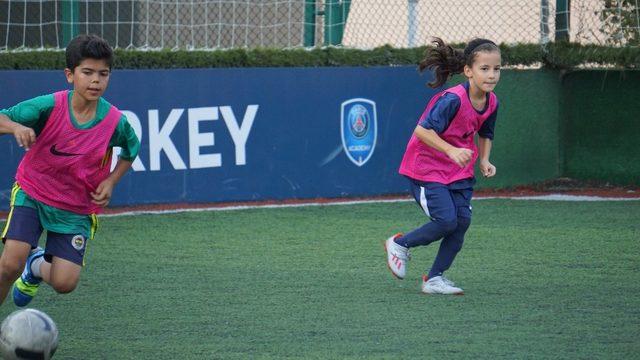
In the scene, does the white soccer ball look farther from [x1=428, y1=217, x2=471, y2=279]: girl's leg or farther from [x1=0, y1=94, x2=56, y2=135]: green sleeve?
[x1=428, y1=217, x2=471, y2=279]: girl's leg

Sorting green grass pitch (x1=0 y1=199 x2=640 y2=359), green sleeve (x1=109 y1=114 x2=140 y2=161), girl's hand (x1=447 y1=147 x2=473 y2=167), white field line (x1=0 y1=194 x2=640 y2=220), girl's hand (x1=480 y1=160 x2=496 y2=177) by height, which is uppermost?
green sleeve (x1=109 y1=114 x2=140 y2=161)

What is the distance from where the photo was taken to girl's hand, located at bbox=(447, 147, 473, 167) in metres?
6.18

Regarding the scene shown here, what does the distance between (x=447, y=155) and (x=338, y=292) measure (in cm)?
105

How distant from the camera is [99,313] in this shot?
6039 millimetres

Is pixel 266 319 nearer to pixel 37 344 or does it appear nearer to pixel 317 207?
pixel 37 344

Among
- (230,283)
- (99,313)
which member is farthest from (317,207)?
(99,313)

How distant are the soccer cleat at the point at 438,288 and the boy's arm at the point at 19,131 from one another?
267cm

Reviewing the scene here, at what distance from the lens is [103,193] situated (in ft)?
18.1

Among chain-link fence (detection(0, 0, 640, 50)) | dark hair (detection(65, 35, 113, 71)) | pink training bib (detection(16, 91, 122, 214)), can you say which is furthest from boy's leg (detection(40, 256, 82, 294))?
chain-link fence (detection(0, 0, 640, 50))

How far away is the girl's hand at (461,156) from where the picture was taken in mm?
6176

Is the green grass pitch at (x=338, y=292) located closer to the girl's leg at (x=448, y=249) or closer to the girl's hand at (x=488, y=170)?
the girl's leg at (x=448, y=249)

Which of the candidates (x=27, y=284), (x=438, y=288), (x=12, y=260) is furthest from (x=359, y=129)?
(x=12, y=260)

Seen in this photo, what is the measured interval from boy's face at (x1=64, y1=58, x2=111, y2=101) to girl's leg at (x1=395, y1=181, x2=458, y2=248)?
2.19 metres

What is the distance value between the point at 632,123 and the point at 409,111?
8.30 ft
